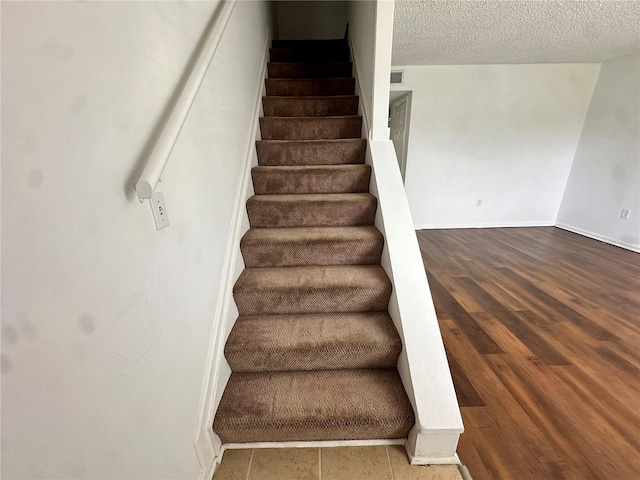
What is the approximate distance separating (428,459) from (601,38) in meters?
4.10

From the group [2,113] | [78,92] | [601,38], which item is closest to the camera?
[2,113]

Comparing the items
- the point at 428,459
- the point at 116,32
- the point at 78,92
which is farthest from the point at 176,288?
the point at 428,459

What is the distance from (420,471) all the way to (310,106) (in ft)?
7.89

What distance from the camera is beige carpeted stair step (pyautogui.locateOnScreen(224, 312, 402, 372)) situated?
3.77 feet

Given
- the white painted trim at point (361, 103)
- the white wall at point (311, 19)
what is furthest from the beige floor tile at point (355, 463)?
the white wall at point (311, 19)

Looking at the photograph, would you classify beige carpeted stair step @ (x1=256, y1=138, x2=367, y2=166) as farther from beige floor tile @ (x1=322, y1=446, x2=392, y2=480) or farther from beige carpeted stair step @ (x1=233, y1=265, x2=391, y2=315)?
beige floor tile @ (x1=322, y1=446, x2=392, y2=480)

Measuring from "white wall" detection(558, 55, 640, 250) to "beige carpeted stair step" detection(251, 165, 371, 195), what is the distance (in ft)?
12.0

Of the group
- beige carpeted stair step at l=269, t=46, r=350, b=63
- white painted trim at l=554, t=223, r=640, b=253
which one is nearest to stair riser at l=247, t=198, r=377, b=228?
beige carpeted stair step at l=269, t=46, r=350, b=63

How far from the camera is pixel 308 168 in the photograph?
1.79 meters

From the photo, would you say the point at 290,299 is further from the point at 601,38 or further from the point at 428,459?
the point at 601,38

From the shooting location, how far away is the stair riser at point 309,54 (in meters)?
2.68

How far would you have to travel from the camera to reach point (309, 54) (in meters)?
2.81

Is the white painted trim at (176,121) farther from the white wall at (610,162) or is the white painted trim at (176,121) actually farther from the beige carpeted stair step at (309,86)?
the white wall at (610,162)

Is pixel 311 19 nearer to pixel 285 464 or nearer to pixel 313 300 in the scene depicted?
pixel 313 300
